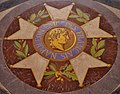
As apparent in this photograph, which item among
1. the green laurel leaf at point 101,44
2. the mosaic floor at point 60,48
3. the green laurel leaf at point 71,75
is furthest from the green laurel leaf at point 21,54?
the green laurel leaf at point 101,44

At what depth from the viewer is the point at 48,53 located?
279 centimetres

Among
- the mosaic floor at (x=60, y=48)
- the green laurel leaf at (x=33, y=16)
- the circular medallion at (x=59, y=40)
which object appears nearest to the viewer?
the mosaic floor at (x=60, y=48)

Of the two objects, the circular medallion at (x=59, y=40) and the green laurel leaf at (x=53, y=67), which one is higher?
the circular medallion at (x=59, y=40)

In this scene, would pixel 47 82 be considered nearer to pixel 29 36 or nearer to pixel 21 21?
pixel 29 36

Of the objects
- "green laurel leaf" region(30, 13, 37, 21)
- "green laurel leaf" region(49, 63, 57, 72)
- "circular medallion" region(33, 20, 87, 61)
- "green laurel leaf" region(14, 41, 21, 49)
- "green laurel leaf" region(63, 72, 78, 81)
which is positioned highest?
"green laurel leaf" region(30, 13, 37, 21)

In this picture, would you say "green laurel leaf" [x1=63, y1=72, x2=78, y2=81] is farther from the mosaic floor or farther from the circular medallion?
the circular medallion

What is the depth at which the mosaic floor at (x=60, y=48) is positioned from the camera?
8.44 ft

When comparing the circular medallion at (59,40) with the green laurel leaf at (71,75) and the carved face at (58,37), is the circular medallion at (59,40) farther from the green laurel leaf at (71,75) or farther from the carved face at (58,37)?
the green laurel leaf at (71,75)

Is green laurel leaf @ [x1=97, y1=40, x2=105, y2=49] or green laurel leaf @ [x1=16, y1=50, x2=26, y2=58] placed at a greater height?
green laurel leaf @ [x1=16, y1=50, x2=26, y2=58]

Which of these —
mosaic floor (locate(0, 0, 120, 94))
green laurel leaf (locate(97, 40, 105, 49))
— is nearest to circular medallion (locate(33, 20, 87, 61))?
mosaic floor (locate(0, 0, 120, 94))

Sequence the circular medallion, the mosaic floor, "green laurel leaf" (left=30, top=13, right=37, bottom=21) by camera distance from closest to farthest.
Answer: the mosaic floor, the circular medallion, "green laurel leaf" (left=30, top=13, right=37, bottom=21)

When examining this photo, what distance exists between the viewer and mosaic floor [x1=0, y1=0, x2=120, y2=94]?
2.57 meters

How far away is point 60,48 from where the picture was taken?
2.81 m

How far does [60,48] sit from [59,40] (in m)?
0.10
